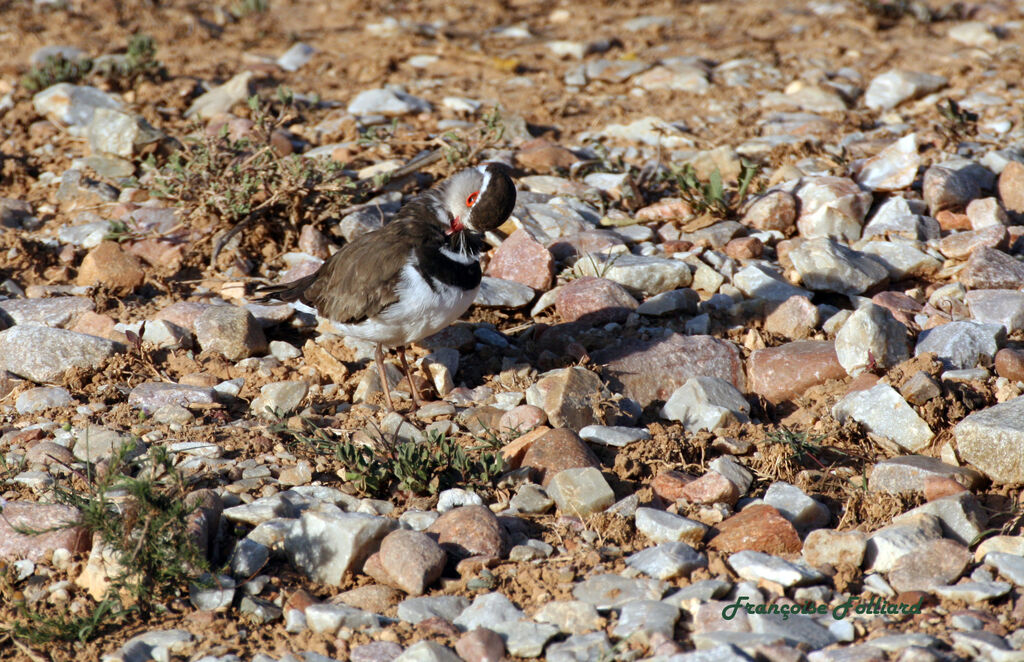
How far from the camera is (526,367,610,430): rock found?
5.27 metres

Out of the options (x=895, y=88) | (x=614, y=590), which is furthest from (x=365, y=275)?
(x=895, y=88)

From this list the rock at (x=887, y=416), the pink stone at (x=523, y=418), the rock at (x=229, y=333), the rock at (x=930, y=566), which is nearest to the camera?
the rock at (x=930, y=566)

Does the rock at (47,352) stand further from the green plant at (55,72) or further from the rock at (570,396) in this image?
the green plant at (55,72)

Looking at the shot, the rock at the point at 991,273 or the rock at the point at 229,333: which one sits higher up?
the rock at the point at 991,273

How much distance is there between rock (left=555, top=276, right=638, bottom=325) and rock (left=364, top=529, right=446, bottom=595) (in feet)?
8.24

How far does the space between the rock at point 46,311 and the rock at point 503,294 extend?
2.59 metres

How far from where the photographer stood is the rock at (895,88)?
29.9 feet

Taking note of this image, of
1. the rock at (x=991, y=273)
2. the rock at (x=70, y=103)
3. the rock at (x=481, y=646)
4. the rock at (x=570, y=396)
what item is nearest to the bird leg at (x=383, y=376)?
the rock at (x=570, y=396)

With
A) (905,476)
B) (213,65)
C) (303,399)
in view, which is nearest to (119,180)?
(213,65)

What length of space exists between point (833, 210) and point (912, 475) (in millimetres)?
3085

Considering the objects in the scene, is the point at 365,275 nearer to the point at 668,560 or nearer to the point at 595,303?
the point at 595,303

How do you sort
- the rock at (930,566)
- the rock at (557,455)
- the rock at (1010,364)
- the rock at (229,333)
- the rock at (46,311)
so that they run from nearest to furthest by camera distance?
the rock at (930,566), the rock at (557,455), the rock at (1010,364), the rock at (229,333), the rock at (46,311)

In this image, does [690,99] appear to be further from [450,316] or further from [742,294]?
[450,316]

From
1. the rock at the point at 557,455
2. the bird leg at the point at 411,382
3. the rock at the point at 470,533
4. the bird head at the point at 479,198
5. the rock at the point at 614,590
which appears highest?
the bird head at the point at 479,198
